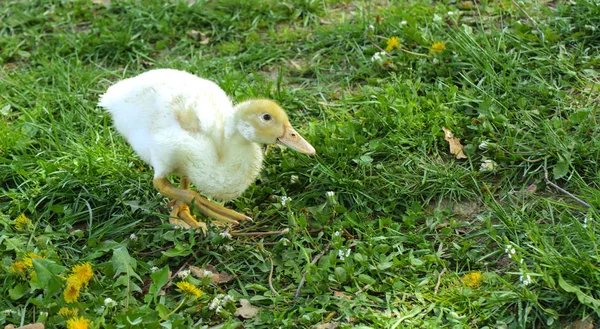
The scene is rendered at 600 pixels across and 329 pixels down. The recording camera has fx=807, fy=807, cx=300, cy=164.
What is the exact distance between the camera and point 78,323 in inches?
134

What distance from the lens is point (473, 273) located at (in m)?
3.72

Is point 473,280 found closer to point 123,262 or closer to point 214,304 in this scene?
point 214,304

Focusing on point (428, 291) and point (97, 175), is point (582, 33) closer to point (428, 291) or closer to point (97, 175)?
point (428, 291)

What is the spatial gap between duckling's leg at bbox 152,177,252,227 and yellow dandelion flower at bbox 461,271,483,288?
1176 millimetres

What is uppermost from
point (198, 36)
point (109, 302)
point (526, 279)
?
point (526, 279)

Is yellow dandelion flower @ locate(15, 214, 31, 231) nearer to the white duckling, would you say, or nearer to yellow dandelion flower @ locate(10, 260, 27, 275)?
yellow dandelion flower @ locate(10, 260, 27, 275)

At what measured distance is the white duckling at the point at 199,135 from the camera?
13.2ft

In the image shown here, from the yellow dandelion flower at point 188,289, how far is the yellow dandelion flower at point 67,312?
1.56 feet

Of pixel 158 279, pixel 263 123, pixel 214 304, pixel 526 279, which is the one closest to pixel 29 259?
pixel 158 279

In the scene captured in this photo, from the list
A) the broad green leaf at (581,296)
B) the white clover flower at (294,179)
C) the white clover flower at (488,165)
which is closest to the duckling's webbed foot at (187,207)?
the white clover flower at (294,179)

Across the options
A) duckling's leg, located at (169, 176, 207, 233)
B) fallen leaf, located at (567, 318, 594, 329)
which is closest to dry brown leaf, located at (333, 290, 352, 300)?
duckling's leg, located at (169, 176, 207, 233)

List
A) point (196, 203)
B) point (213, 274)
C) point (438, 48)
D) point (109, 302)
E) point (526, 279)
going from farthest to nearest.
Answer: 1. point (438, 48)
2. point (196, 203)
3. point (213, 274)
4. point (109, 302)
5. point (526, 279)

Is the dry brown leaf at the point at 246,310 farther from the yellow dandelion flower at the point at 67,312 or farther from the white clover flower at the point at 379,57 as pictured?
the white clover flower at the point at 379,57

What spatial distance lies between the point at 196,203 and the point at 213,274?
446mm
